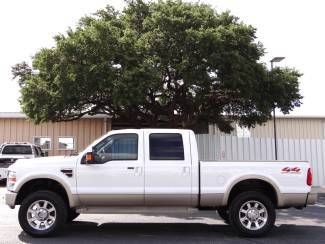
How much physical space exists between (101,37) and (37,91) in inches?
145

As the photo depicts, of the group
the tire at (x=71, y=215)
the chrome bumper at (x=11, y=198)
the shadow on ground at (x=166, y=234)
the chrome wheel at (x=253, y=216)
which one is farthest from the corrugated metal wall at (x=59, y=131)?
the chrome wheel at (x=253, y=216)

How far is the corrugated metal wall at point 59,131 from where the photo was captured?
27.4 meters

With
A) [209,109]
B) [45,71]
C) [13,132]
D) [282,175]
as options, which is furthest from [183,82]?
[13,132]

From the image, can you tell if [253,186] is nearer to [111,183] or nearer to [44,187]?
[111,183]

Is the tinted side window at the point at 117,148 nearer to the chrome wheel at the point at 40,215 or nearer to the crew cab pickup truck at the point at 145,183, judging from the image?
the crew cab pickup truck at the point at 145,183

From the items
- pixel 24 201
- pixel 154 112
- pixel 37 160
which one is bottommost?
pixel 24 201

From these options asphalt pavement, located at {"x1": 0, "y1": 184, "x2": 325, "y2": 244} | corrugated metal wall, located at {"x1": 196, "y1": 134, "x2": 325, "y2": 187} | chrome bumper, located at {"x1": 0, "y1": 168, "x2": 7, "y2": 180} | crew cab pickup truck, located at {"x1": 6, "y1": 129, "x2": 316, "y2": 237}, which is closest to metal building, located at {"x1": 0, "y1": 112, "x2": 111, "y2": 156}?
chrome bumper, located at {"x1": 0, "y1": 168, "x2": 7, "y2": 180}

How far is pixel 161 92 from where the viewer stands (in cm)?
1945

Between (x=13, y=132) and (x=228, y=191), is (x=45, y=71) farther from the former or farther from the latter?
(x=228, y=191)

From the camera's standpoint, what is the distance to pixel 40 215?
9141mm

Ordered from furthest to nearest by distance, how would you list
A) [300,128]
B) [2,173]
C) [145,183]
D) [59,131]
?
[300,128]
[59,131]
[2,173]
[145,183]

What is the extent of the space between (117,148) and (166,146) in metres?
0.94

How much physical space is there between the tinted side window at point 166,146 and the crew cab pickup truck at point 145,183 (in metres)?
0.02

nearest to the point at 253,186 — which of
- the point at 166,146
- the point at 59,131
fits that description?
the point at 166,146
